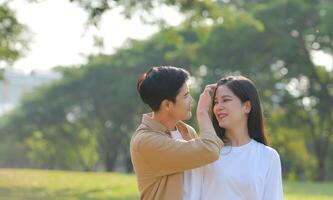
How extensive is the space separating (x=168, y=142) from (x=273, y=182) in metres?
0.53

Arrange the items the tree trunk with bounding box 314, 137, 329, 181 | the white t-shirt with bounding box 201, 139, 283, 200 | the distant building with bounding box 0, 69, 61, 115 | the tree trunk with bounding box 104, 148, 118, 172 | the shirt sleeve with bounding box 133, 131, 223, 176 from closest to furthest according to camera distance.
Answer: the shirt sleeve with bounding box 133, 131, 223, 176 < the white t-shirt with bounding box 201, 139, 283, 200 < the tree trunk with bounding box 314, 137, 329, 181 < the tree trunk with bounding box 104, 148, 118, 172 < the distant building with bounding box 0, 69, 61, 115

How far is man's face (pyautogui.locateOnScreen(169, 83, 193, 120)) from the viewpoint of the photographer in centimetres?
316

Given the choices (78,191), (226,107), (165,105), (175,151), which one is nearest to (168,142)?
(175,151)

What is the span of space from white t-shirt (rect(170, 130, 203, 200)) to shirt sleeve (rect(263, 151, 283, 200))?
0.31 metres

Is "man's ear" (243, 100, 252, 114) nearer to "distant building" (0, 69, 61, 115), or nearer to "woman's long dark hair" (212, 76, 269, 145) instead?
"woman's long dark hair" (212, 76, 269, 145)

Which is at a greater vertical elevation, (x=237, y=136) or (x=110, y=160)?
(x=237, y=136)

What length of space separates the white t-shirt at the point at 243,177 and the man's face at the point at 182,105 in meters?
0.27

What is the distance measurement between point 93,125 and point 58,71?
3.58 m

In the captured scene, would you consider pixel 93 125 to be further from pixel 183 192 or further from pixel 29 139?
pixel 183 192

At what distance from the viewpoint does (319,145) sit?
1165 inches

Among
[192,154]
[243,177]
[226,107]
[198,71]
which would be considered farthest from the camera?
[198,71]

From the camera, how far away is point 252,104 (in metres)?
3.36

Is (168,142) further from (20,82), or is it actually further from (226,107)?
(20,82)

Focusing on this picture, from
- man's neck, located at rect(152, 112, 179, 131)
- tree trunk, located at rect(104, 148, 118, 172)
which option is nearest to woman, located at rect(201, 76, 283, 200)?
man's neck, located at rect(152, 112, 179, 131)
